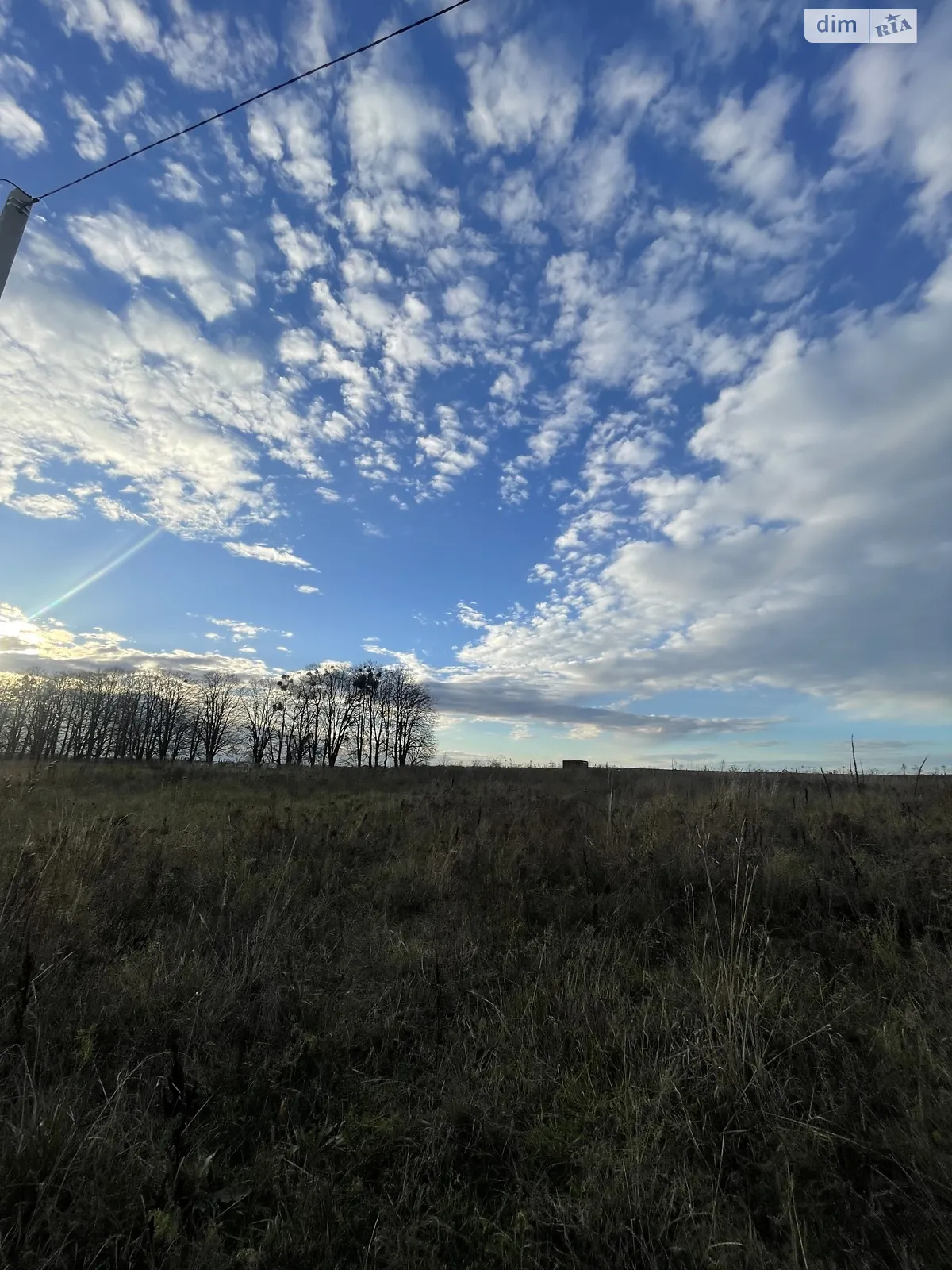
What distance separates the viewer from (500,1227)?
2180mm

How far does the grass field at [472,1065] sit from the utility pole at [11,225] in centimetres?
593

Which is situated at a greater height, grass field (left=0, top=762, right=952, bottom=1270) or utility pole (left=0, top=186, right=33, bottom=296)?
utility pole (left=0, top=186, right=33, bottom=296)

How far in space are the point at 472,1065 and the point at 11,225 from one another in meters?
8.94

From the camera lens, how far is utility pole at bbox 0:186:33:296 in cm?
634

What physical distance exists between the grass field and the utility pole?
5.93 m

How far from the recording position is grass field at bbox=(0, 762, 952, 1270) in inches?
81.7

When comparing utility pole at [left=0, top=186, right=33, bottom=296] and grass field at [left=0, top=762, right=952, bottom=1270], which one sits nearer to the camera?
grass field at [left=0, top=762, right=952, bottom=1270]

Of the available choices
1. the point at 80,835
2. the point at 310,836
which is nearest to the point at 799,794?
the point at 310,836

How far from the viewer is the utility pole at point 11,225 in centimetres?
634

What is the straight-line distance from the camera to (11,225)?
6.43 m

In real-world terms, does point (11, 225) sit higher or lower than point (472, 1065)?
higher

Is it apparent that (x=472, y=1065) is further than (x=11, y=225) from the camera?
No

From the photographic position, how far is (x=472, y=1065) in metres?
3.01

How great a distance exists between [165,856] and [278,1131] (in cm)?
423
